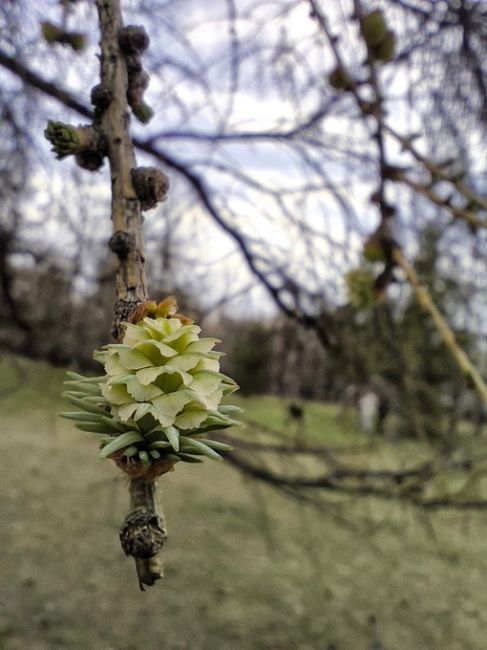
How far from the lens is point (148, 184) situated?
0.41 m

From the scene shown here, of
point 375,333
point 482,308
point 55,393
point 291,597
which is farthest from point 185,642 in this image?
point 482,308

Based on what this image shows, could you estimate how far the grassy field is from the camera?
2.20 metres

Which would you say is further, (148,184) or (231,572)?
(231,572)

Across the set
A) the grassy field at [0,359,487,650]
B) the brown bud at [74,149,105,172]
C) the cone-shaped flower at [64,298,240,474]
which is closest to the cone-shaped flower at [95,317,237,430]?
the cone-shaped flower at [64,298,240,474]

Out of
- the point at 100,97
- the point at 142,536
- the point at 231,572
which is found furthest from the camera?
the point at 231,572

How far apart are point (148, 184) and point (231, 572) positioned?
2753 mm

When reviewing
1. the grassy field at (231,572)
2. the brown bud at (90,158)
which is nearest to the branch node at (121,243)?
the brown bud at (90,158)

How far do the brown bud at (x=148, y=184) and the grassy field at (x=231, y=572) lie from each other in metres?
1.36

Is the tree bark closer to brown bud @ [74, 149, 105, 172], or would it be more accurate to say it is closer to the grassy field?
brown bud @ [74, 149, 105, 172]

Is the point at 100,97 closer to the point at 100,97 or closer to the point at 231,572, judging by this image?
the point at 100,97

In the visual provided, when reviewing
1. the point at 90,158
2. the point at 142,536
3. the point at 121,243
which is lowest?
the point at 142,536

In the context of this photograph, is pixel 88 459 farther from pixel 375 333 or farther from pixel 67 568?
pixel 375 333

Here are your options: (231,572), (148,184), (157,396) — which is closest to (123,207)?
(148,184)

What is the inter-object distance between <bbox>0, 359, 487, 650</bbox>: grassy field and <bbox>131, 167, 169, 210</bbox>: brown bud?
1.36 meters
